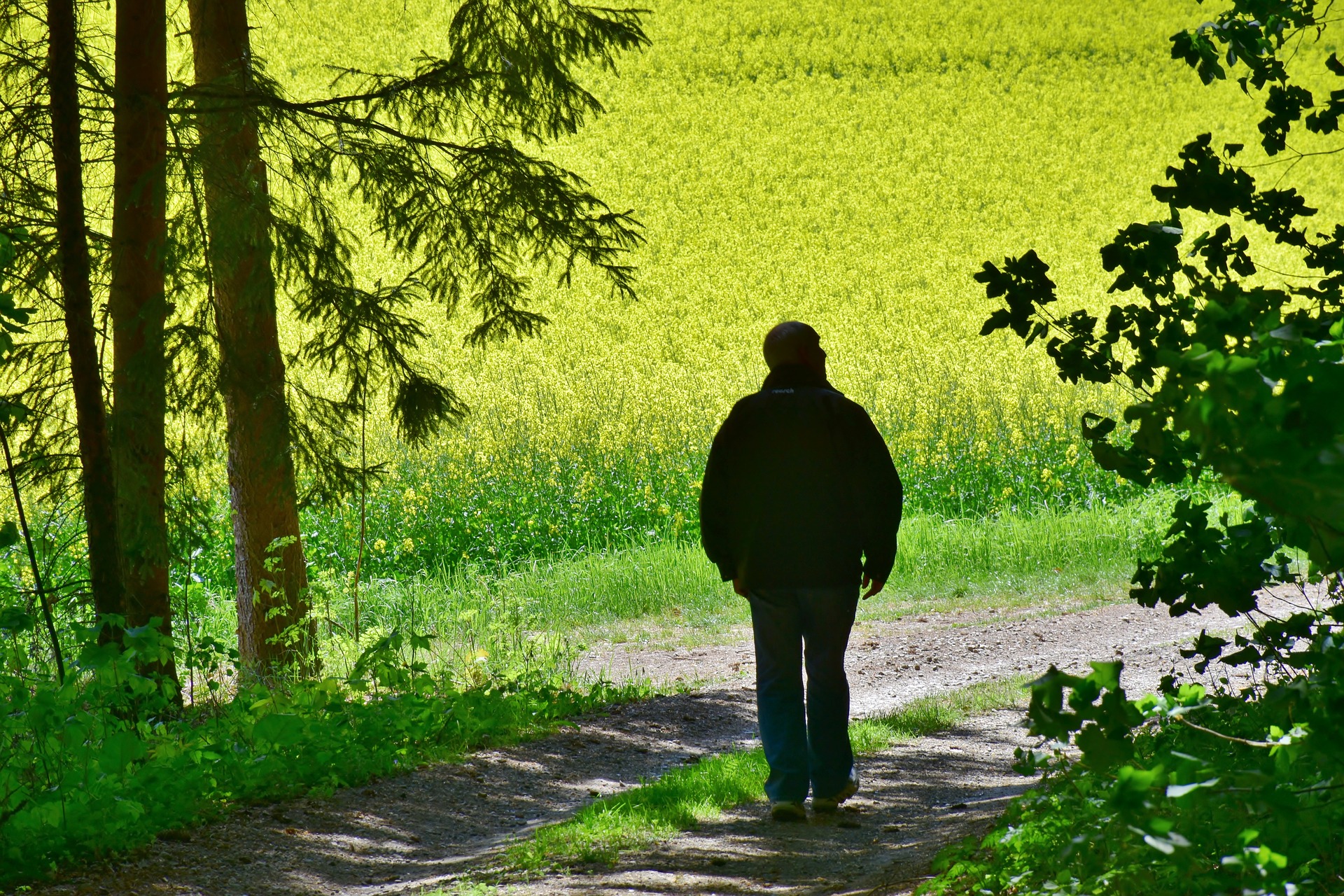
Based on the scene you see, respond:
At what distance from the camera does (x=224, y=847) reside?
4.58 metres

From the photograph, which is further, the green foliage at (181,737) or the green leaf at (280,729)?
the green leaf at (280,729)

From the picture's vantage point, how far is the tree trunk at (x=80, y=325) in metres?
5.85

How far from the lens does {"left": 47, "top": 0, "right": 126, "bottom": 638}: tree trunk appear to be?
5848 mm

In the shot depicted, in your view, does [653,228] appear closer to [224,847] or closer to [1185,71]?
[1185,71]

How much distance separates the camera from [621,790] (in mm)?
5875

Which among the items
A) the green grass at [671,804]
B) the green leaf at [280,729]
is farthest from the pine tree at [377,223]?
the green grass at [671,804]

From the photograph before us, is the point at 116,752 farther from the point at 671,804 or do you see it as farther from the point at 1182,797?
the point at 1182,797

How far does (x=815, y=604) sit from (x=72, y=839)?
2.75 metres

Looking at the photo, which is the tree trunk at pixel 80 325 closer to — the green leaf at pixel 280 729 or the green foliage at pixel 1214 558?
the green leaf at pixel 280 729

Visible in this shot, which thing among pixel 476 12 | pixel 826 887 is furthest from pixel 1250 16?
pixel 476 12

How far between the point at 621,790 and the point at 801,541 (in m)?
1.77

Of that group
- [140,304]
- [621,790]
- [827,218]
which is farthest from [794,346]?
[827,218]

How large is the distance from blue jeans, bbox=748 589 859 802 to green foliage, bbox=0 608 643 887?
6.26 ft

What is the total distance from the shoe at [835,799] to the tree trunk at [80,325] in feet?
11.0
